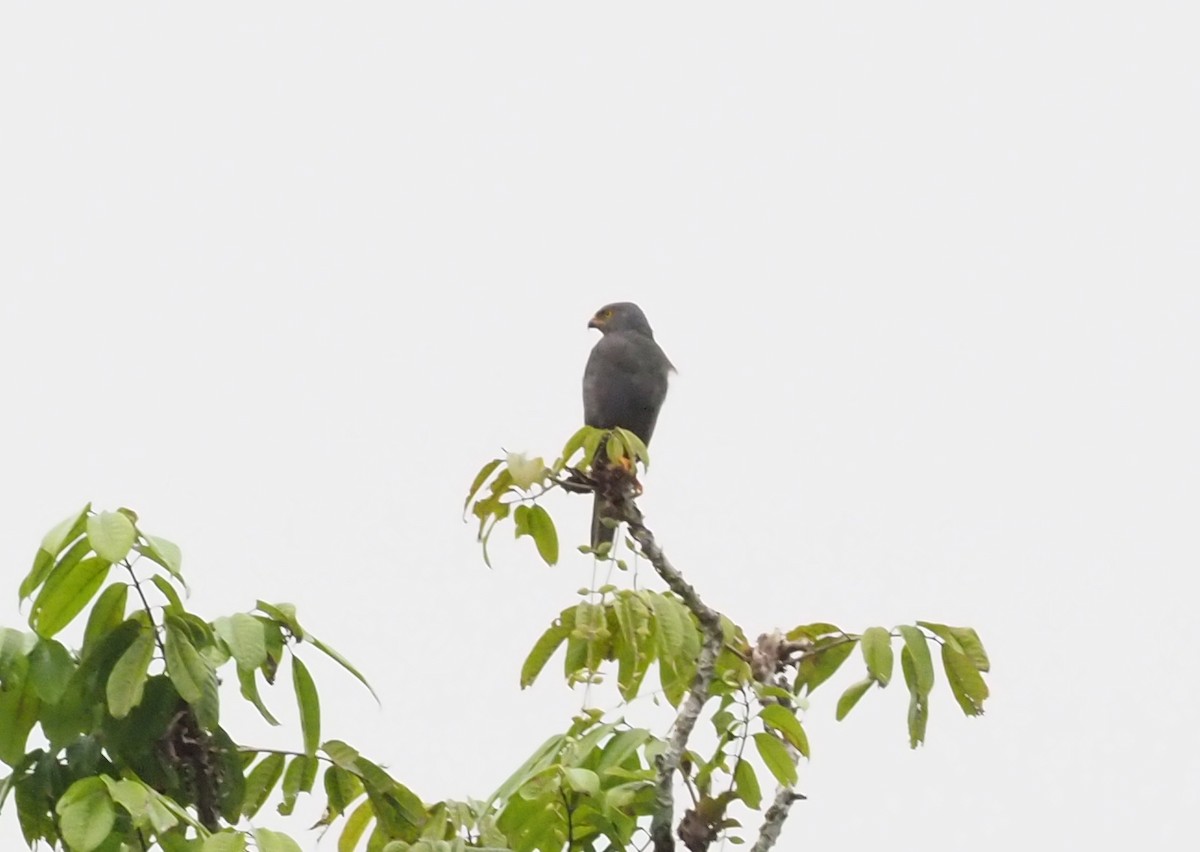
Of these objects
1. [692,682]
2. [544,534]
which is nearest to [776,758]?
[692,682]

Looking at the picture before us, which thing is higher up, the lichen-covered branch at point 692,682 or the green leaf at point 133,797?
the lichen-covered branch at point 692,682

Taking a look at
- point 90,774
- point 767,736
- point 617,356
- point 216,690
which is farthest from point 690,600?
point 617,356

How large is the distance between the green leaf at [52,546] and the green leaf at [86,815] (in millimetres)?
358

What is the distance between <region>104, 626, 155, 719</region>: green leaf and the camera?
260 centimetres

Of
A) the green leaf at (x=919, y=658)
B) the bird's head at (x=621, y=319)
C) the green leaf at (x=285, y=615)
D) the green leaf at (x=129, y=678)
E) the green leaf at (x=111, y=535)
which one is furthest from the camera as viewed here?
the bird's head at (x=621, y=319)

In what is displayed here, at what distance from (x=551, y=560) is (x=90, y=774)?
41.2 inches

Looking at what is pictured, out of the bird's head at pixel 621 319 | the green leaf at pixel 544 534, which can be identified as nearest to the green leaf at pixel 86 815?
the green leaf at pixel 544 534

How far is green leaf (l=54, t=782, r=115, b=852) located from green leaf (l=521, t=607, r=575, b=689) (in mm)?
1065

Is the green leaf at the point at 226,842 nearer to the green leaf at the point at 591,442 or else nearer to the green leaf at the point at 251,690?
the green leaf at the point at 251,690

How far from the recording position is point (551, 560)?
336 cm

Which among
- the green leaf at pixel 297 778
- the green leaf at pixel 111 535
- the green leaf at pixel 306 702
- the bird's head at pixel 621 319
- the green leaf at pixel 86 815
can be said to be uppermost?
the bird's head at pixel 621 319

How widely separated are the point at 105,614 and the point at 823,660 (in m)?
1.50

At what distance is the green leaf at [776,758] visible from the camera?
2908 mm

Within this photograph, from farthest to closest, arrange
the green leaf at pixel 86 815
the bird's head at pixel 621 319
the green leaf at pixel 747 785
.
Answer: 1. the bird's head at pixel 621 319
2. the green leaf at pixel 747 785
3. the green leaf at pixel 86 815
